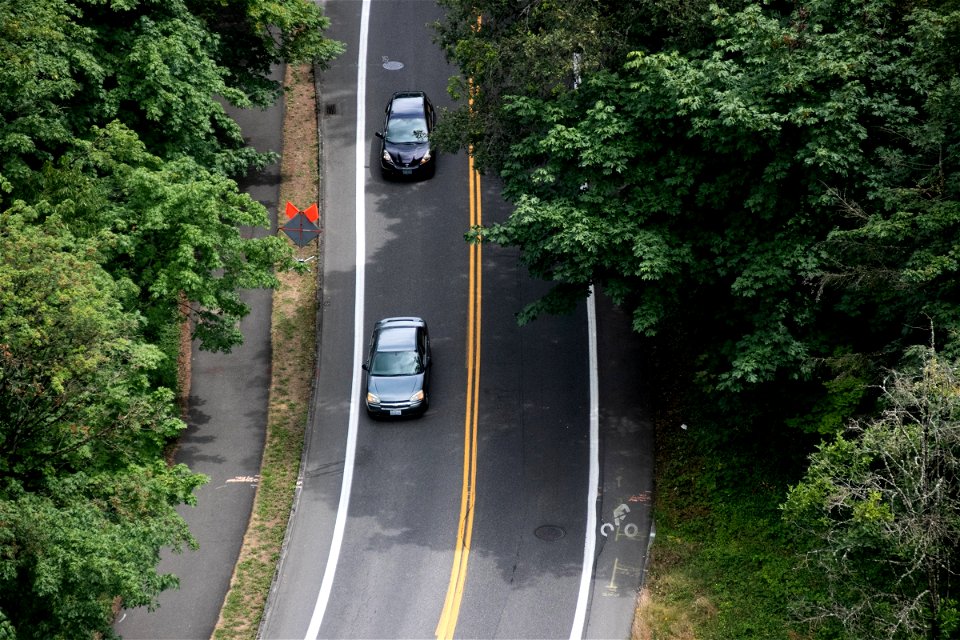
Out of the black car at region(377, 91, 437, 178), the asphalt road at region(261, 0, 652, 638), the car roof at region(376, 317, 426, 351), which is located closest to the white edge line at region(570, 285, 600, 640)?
the asphalt road at region(261, 0, 652, 638)

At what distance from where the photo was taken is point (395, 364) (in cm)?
2836

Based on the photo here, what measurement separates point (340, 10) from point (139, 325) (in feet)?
70.7

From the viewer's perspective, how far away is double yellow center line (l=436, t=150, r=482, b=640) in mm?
23656

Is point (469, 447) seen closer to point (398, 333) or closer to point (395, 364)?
point (395, 364)

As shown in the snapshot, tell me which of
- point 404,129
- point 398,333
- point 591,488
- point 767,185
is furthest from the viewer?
point 404,129

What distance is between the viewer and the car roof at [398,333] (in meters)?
28.7

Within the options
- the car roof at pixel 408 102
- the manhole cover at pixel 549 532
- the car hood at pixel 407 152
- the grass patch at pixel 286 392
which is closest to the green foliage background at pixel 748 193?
the manhole cover at pixel 549 532

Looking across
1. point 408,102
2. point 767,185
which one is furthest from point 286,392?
point 767,185

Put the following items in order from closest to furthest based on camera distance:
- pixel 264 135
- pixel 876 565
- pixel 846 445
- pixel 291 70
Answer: pixel 846 445 → pixel 876 565 → pixel 264 135 → pixel 291 70

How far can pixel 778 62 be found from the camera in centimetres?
2219

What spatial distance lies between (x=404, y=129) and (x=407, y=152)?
0.84 metres

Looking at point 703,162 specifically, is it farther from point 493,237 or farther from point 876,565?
point 876,565

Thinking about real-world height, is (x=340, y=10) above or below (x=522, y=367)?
above

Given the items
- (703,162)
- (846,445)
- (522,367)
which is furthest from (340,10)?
(846,445)
